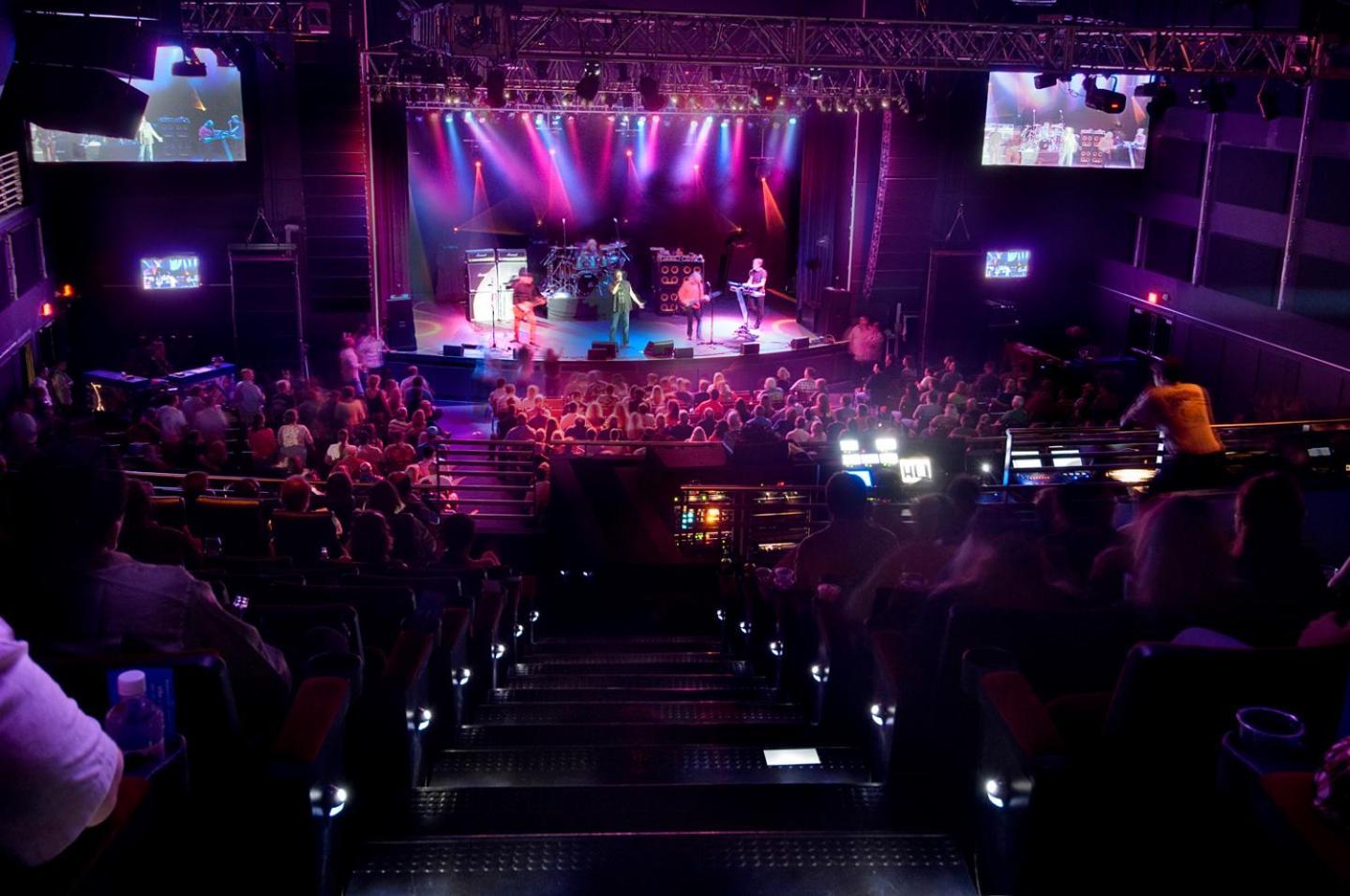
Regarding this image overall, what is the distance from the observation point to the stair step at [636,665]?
570 centimetres

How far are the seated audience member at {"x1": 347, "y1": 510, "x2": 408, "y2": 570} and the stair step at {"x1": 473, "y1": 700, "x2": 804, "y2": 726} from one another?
0.80 m

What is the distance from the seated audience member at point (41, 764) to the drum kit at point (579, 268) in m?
16.9

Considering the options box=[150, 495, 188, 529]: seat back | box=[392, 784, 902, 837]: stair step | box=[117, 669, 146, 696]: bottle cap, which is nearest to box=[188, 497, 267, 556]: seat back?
box=[150, 495, 188, 529]: seat back

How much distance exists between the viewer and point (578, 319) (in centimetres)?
1881

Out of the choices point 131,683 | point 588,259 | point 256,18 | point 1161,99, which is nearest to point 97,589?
point 131,683

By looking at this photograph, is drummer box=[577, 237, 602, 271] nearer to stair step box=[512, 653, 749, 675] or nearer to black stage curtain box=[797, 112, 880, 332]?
black stage curtain box=[797, 112, 880, 332]

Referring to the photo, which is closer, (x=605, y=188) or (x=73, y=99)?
(x=73, y=99)

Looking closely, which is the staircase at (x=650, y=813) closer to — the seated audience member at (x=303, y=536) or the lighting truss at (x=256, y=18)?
the seated audience member at (x=303, y=536)

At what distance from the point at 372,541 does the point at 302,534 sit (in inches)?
51.2

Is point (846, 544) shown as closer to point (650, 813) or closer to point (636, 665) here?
point (636, 665)

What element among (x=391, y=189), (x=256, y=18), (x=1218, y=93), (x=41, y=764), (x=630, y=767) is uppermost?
(x=256, y=18)

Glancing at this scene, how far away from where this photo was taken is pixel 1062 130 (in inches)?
655

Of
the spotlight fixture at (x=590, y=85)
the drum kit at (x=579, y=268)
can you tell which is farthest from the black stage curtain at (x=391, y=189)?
the spotlight fixture at (x=590, y=85)

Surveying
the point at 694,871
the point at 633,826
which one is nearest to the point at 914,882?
the point at 694,871
